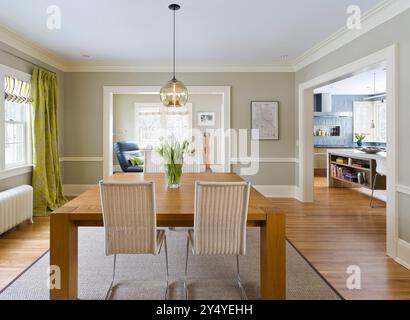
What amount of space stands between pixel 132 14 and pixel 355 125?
826cm

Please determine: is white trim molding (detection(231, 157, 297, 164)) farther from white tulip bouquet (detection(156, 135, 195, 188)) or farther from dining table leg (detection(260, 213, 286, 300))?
dining table leg (detection(260, 213, 286, 300))

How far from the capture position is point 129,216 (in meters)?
2.00

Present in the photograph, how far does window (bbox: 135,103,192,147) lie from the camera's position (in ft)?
31.0

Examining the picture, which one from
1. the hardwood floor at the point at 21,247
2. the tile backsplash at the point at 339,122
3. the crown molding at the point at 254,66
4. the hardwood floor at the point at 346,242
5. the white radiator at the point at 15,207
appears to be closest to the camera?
the hardwood floor at the point at 346,242

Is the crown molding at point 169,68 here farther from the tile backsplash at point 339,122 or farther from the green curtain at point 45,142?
the tile backsplash at point 339,122

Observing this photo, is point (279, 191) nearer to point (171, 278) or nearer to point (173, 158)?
point (173, 158)

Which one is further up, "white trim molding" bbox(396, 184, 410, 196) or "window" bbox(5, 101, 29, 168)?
"window" bbox(5, 101, 29, 168)

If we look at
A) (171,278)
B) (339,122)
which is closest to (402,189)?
(171,278)

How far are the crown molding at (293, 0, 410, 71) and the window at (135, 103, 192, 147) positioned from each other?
15.5 ft

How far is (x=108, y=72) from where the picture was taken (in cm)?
579

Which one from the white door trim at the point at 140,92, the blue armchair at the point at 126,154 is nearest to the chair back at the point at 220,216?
the white door trim at the point at 140,92

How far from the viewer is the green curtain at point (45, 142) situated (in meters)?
4.64

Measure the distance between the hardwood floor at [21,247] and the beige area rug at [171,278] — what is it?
4.1 inches

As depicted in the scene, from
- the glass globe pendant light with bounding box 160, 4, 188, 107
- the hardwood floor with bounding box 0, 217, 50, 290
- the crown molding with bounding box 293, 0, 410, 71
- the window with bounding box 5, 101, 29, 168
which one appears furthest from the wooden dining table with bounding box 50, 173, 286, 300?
the window with bounding box 5, 101, 29, 168
